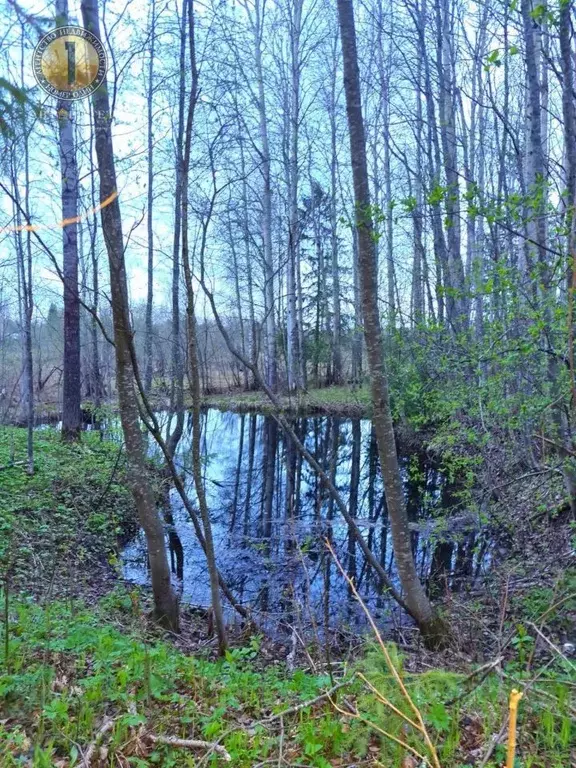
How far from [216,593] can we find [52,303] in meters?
18.7

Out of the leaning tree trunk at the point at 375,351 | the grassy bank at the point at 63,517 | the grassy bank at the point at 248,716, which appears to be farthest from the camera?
the grassy bank at the point at 63,517

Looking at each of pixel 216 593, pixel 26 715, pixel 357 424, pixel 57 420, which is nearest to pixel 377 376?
pixel 216 593

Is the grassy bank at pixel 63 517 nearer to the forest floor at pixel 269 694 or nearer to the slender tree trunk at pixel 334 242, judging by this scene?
the forest floor at pixel 269 694

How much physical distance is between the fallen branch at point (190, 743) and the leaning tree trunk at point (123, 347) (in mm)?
2121

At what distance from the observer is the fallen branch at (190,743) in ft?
6.95

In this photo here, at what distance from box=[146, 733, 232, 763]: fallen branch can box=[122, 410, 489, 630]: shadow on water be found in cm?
111

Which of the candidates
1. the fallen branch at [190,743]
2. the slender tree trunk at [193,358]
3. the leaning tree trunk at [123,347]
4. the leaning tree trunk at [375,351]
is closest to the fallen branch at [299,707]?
the fallen branch at [190,743]

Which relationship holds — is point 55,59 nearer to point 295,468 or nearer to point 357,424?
point 295,468

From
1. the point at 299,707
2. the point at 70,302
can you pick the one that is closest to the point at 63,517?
the point at 70,302

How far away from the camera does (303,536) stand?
7066 millimetres

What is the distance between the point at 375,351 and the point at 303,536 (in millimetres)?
4044

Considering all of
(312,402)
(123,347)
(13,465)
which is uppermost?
(123,347)

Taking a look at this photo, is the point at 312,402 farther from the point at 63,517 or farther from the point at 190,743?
the point at 190,743

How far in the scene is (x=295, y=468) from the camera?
11.0 m
